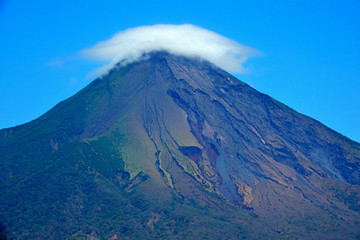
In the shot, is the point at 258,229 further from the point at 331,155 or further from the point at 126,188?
the point at 331,155

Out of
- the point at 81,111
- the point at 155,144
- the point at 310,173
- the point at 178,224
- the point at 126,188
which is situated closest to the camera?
the point at 178,224

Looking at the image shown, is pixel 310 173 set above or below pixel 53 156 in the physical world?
below

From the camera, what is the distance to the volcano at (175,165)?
343ft

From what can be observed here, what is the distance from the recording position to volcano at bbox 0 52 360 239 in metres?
104

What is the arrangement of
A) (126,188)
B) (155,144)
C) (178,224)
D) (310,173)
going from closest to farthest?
(178,224) → (126,188) → (155,144) → (310,173)

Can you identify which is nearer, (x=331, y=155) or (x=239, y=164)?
(x=239, y=164)

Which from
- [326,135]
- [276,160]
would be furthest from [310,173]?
[326,135]

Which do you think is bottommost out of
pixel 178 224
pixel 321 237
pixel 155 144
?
pixel 321 237

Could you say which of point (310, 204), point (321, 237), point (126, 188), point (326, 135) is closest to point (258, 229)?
point (321, 237)

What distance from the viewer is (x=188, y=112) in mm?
138250

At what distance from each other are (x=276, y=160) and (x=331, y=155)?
63.4 feet

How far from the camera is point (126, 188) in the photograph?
11644 cm

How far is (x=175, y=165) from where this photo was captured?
12138 centimetres

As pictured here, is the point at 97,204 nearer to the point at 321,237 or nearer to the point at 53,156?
the point at 53,156
